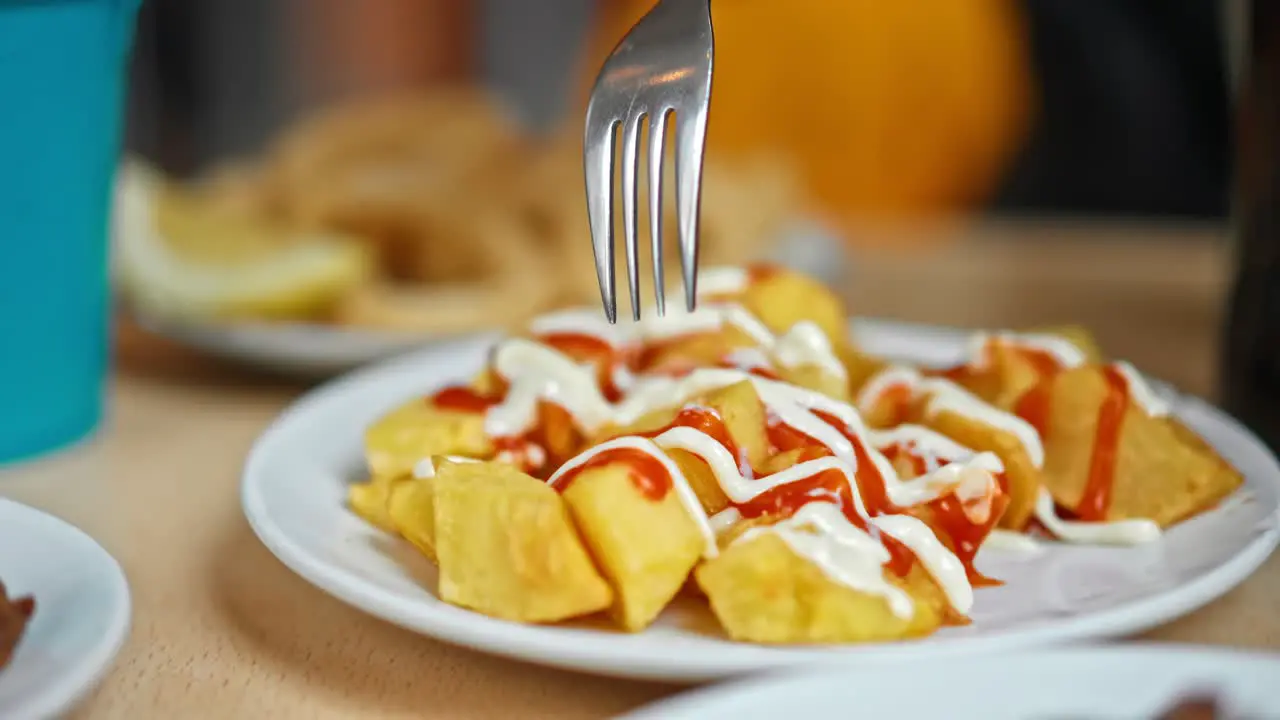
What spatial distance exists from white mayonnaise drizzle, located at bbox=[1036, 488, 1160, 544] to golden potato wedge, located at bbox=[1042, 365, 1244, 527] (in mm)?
14

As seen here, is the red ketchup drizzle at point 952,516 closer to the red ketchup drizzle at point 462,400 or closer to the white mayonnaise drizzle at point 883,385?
the white mayonnaise drizzle at point 883,385

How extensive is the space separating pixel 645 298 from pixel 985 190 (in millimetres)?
2117

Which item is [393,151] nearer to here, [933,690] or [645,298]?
[645,298]

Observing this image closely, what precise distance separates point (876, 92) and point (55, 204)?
2588mm

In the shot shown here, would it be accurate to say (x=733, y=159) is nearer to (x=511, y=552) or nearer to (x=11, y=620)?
(x=511, y=552)

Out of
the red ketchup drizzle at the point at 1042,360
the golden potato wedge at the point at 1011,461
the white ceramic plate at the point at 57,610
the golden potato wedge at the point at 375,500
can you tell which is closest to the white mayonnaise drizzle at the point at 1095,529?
the golden potato wedge at the point at 1011,461

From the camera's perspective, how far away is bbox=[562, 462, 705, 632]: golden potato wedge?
2.35 feet

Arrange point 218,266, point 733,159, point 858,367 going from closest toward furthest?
point 858,367 < point 218,266 < point 733,159

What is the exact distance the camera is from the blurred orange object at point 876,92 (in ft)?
10.8

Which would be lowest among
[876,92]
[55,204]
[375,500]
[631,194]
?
[876,92]

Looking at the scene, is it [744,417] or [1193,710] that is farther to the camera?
[744,417]

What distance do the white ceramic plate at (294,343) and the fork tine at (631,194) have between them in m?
0.55

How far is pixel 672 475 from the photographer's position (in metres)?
0.76

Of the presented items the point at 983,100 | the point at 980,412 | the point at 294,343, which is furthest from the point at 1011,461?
the point at 983,100
